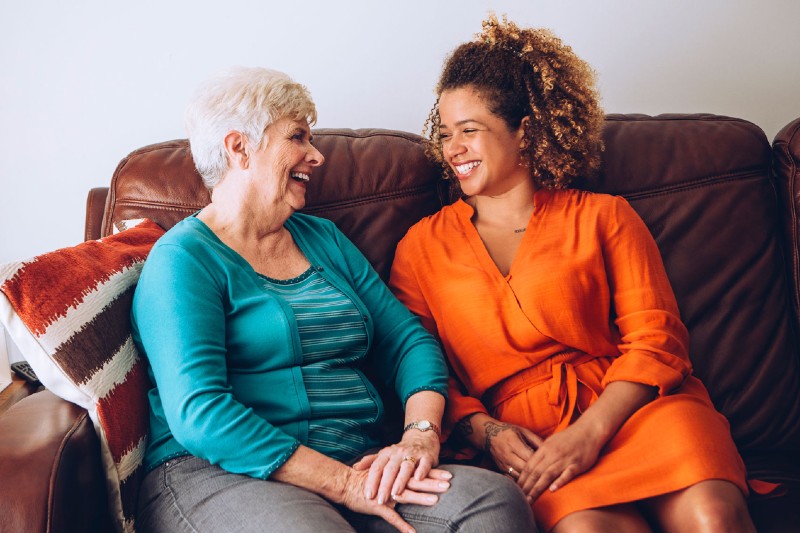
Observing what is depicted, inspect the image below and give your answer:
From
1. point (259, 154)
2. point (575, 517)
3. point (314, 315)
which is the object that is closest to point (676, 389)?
point (575, 517)

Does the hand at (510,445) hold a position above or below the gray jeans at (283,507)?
below

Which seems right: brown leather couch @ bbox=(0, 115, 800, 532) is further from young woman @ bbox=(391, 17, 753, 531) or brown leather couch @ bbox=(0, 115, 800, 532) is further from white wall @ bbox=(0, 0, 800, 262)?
white wall @ bbox=(0, 0, 800, 262)

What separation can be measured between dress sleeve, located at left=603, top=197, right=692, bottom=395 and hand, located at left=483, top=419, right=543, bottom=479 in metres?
0.20

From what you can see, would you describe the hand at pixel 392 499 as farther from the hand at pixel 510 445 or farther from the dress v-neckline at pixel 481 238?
the dress v-neckline at pixel 481 238

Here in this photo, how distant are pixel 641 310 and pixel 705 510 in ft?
1.50

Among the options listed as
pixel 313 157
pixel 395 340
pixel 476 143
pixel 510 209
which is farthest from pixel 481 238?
pixel 313 157

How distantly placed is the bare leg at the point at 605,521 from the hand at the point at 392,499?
9.1 inches

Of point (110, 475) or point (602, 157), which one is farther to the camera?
point (602, 157)

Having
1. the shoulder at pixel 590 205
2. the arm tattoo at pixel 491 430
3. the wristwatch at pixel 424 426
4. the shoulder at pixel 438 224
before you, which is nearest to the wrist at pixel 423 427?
the wristwatch at pixel 424 426

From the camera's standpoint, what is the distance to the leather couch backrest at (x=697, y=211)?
172 cm

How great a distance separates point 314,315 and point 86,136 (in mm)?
955

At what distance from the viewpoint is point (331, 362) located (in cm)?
145

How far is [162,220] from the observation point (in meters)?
1.70

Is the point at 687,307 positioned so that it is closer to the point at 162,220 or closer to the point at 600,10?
the point at 600,10
